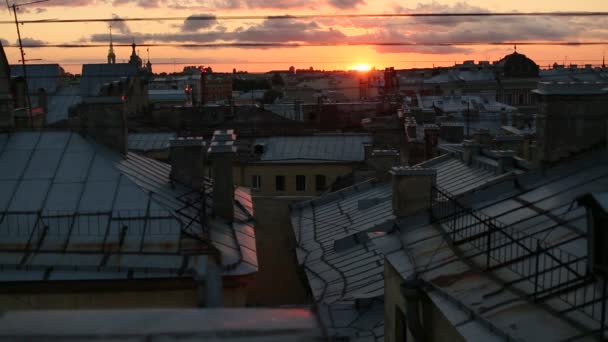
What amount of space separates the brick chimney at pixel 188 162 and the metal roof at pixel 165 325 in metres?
12.0

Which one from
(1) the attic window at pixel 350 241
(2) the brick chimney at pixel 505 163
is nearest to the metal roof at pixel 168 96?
(1) the attic window at pixel 350 241

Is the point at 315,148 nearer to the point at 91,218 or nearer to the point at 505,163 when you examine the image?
the point at 505,163

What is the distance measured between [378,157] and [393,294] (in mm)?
15089

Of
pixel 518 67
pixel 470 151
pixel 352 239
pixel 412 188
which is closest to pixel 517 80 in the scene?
pixel 518 67

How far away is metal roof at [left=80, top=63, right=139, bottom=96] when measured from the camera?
39.5 m

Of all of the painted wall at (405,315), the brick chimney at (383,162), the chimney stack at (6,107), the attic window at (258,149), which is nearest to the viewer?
the painted wall at (405,315)

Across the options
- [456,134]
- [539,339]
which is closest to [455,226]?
[539,339]

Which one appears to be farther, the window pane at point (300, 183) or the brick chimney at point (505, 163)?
the window pane at point (300, 183)

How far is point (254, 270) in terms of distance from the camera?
12.7 meters

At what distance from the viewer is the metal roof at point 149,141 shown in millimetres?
32734

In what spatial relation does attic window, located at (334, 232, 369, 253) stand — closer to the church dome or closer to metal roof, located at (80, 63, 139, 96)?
metal roof, located at (80, 63, 139, 96)

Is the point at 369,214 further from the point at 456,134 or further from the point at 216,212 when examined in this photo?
the point at 456,134

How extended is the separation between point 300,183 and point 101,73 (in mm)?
14715

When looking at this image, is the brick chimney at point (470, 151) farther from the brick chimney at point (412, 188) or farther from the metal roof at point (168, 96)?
the metal roof at point (168, 96)
